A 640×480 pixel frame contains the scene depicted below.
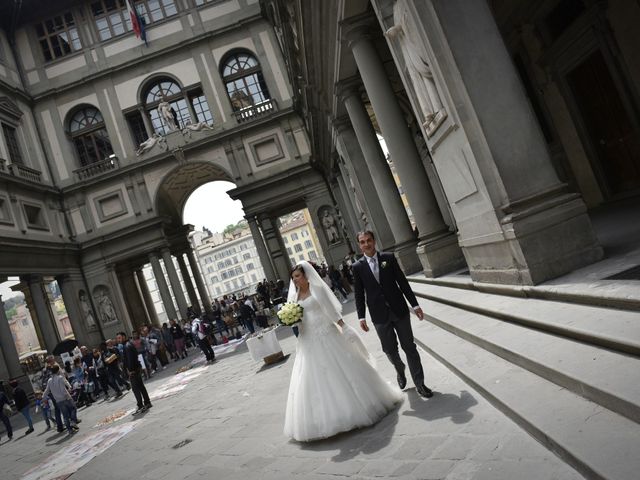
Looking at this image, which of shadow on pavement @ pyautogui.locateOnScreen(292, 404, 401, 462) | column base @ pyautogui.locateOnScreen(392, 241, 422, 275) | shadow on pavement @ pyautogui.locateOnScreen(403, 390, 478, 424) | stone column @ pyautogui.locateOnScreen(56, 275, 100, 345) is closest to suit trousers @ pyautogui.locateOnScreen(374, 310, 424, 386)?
shadow on pavement @ pyautogui.locateOnScreen(403, 390, 478, 424)

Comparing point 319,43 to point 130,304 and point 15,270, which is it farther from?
point 130,304

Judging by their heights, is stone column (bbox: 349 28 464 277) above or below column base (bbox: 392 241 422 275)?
above

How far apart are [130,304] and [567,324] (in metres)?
30.9

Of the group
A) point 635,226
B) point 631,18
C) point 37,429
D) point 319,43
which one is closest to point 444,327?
point 635,226

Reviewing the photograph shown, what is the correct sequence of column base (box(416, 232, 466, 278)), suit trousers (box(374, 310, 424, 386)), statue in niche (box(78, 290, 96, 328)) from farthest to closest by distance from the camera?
statue in niche (box(78, 290, 96, 328)), column base (box(416, 232, 466, 278)), suit trousers (box(374, 310, 424, 386))

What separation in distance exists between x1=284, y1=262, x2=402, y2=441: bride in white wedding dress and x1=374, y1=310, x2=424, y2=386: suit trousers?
29cm

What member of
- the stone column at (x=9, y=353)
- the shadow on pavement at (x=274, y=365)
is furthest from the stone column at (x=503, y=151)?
the stone column at (x=9, y=353)

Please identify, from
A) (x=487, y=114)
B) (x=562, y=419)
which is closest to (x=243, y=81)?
(x=487, y=114)

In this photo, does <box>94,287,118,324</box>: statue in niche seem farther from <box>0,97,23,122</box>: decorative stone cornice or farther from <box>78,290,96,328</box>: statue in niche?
<box>0,97,23,122</box>: decorative stone cornice

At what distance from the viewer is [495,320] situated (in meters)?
4.82

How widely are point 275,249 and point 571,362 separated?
22977mm

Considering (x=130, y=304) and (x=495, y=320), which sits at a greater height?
(x=130, y=304)

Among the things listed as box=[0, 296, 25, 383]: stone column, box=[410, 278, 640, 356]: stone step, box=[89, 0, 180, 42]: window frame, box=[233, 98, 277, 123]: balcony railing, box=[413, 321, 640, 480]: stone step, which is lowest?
box=[413, 321, 640, 480]: stone step

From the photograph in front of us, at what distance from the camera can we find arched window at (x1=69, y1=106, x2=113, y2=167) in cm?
2764
